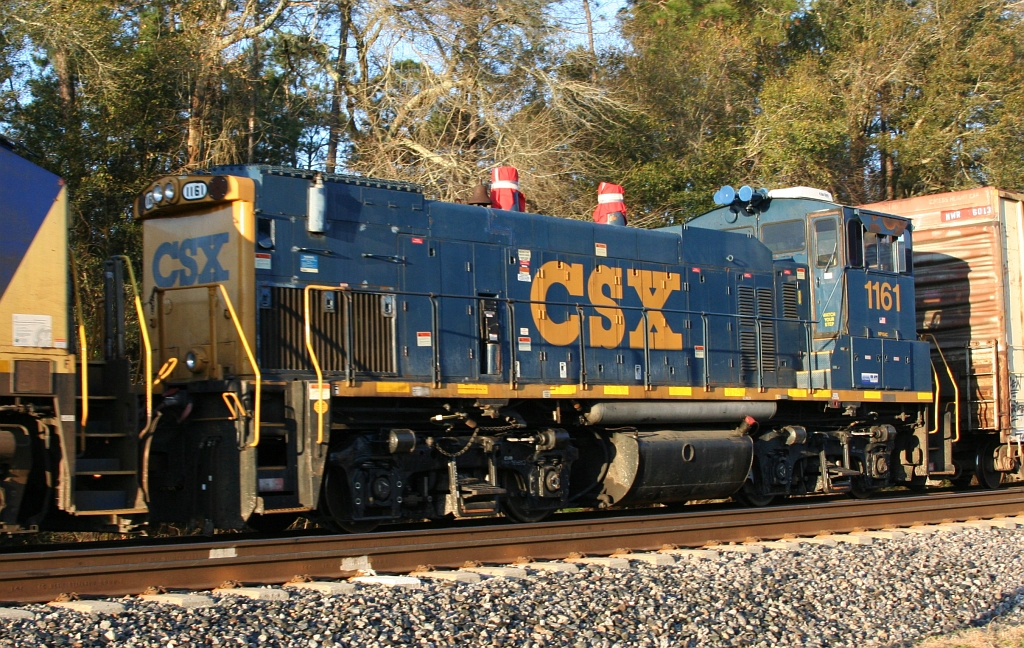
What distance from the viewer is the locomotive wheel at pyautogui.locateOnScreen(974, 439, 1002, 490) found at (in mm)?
14586

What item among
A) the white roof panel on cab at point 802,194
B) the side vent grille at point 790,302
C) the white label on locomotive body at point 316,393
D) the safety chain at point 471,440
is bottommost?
the safety chain at point 471,440

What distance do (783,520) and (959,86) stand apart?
16948mm

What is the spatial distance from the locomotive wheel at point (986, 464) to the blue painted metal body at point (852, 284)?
2.12 meters

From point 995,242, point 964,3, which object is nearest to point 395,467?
point 995,242

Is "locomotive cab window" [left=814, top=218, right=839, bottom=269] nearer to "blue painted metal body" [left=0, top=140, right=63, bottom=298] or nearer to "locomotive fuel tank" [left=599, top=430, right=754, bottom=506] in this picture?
"locomotive fuel tank" [left=599, top=430, right=754, bottom=506]

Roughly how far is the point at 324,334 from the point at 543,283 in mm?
2569

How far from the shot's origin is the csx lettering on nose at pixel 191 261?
859 centimetres

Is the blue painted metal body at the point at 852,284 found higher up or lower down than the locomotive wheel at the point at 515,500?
higher up

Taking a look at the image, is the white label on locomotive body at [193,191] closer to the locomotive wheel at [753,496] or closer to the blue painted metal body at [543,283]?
the blue painted metal body at [543,283]

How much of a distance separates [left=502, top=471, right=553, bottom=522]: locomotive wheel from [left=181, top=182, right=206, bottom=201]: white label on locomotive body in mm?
3919

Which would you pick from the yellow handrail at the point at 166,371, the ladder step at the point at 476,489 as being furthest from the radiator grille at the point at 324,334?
the ladder step at the point at 476,489

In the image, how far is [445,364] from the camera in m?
9.46

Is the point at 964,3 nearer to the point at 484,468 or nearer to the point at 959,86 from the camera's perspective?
the point at 959,86

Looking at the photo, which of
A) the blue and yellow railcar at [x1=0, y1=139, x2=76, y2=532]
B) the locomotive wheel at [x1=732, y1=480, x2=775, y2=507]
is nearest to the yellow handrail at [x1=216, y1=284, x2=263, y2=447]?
the blue and yellow railcar at [x1=0, y1=139, x2=76, y2=532]
